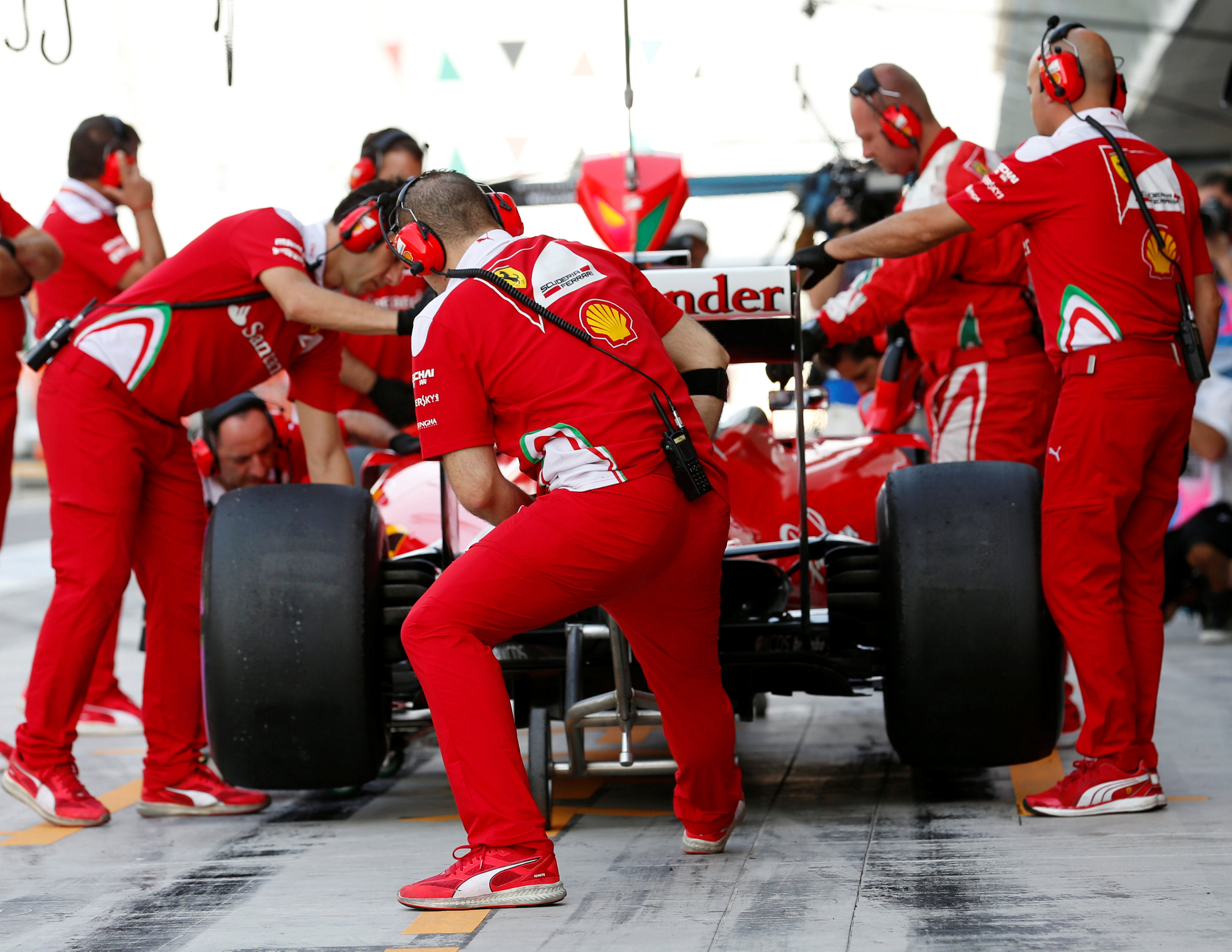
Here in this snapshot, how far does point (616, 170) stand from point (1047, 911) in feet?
11.2

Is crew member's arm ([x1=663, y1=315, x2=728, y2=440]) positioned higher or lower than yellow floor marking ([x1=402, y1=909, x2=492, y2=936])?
higher

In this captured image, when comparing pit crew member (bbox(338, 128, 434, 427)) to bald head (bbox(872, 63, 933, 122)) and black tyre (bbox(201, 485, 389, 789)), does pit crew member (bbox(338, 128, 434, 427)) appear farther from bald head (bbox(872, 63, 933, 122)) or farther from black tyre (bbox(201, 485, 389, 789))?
black tyre (bbox(201, 485, 389, 789))

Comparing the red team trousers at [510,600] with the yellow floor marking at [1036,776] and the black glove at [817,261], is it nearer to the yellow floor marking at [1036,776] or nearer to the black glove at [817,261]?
the black glove at [817,261]

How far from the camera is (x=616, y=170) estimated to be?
548 cm

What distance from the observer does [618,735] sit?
18.6 feet

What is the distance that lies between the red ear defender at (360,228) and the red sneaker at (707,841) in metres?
1.81

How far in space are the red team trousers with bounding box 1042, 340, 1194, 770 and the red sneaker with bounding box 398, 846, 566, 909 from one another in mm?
1423

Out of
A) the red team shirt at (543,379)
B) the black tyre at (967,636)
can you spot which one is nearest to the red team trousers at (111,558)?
the red team shirt at (543,379)

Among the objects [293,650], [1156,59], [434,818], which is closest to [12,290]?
[293,650]

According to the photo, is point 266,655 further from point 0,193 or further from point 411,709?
point 0,193

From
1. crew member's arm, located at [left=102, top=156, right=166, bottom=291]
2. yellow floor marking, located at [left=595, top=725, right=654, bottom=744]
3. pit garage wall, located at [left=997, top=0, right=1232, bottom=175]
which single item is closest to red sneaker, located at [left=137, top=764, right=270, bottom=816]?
yellow floor marking, located at [left=595, top=725, right=654, bottom=744]

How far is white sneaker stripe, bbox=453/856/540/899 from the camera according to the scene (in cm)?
298

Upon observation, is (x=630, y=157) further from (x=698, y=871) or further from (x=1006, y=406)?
(x=698, y=871)

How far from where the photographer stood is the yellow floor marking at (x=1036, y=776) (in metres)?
4.11
